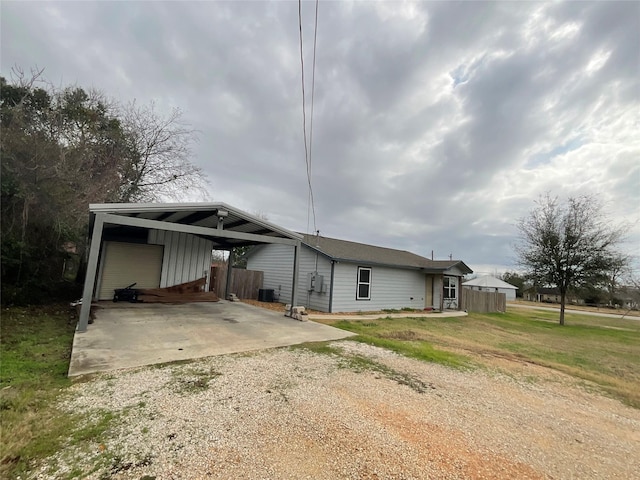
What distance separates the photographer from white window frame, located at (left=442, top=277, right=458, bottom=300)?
1762cm

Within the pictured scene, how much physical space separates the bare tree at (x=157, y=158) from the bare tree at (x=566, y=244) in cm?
1880

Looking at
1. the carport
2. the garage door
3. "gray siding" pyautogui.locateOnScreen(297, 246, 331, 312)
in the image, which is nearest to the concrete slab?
the carport

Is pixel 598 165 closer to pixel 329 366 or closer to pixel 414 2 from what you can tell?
pixel 414 2

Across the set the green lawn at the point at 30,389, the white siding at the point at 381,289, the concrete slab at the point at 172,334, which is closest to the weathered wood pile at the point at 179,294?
the concrete slab at the point at 172,334

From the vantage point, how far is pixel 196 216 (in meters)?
8.95

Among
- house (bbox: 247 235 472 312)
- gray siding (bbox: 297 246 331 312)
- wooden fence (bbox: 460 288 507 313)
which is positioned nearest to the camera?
gray siding (bbox: 297 246 331 312)

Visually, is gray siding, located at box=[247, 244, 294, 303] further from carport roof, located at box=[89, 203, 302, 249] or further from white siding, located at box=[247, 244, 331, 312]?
carport roof, located at box=[89, 203, 302, 249]

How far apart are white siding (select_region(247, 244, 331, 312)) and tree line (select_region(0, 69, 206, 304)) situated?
7005mm

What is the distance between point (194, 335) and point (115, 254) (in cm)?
636

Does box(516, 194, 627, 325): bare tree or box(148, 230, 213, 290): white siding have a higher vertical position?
box(516, 194, 627, 325): bare tree

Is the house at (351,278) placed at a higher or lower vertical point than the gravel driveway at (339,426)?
higher

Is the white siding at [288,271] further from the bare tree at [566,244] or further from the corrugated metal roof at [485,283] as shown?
the corrugated metal roof at [485,283]

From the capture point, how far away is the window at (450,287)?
57.9ft

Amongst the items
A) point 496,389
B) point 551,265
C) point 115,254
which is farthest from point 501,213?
point 115,254
